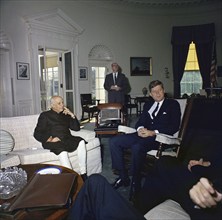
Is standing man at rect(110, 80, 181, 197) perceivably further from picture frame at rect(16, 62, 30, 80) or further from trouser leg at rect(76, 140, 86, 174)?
picture frame at rect(16, 62, 30, 80)

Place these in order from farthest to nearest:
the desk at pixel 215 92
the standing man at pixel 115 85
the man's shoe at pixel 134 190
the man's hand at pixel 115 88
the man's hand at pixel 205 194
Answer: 1. the desk at pixel 215 92
2. the standing man at pixel 115 85
3. the man's hand at pixel 115 88
4. the man's shoe at pixel 134 190
5. the man's hand at pixel 205 194

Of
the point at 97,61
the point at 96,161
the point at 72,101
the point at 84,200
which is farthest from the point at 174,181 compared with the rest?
the point at 97,61

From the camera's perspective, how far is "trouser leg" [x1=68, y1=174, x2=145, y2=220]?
1.16 m

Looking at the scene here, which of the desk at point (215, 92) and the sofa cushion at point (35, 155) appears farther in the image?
the desk at point (215, 92)

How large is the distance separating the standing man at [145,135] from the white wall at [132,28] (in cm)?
438

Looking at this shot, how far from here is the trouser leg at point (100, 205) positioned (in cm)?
116

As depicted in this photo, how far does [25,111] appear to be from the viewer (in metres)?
6.44

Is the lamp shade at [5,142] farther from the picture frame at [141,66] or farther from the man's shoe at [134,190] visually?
the picture frame at [141,66]

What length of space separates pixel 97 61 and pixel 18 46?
10.0 feet

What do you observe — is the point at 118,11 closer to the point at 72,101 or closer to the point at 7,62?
the point at 72,101

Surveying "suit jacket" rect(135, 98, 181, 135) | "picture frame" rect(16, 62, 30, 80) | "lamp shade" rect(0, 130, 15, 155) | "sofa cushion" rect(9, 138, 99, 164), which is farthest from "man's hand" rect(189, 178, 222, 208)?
"picture frame" rect(16, 62, 30, 80)

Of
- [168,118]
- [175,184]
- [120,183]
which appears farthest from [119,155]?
[175,184]

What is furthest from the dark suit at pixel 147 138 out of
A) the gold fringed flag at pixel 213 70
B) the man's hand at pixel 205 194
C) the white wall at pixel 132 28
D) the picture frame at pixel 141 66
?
the gold fringed flag at pixel 213 70

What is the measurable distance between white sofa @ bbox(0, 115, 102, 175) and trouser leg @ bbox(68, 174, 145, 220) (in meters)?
1.62
